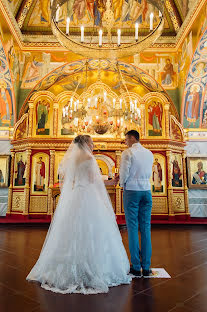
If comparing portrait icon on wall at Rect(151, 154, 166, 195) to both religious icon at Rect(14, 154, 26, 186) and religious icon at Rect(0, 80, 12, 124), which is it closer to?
religious icon at Rect(14, 154, 26, 186)

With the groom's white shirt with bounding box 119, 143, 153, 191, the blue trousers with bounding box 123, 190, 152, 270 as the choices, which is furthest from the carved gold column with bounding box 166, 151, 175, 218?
the groom's white shirt with bounding box 119, 143, 153, 191

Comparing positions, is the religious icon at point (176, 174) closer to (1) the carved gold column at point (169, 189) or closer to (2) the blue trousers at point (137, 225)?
(1) the carved gold column at point (169, 189)

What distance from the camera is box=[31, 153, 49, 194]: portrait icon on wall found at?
9.69 metres

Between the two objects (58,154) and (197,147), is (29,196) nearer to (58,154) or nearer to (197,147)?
(58,154)

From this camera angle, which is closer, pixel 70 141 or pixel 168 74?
pixel 70 141

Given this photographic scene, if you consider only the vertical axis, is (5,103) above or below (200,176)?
above

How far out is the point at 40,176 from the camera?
32.1ft

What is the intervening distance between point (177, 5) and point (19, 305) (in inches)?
411

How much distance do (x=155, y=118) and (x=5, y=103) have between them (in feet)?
21.6

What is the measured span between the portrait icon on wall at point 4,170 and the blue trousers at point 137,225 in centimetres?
808

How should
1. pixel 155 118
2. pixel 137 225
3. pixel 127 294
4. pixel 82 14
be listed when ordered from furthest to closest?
pixel 155 118
pixel 82 14
pixel 137 225
pixel 127 294

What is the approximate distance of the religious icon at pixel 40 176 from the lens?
970cm

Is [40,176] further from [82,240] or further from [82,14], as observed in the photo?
[82,240]

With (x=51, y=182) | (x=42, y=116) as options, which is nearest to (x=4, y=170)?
(x=51, y=182)
